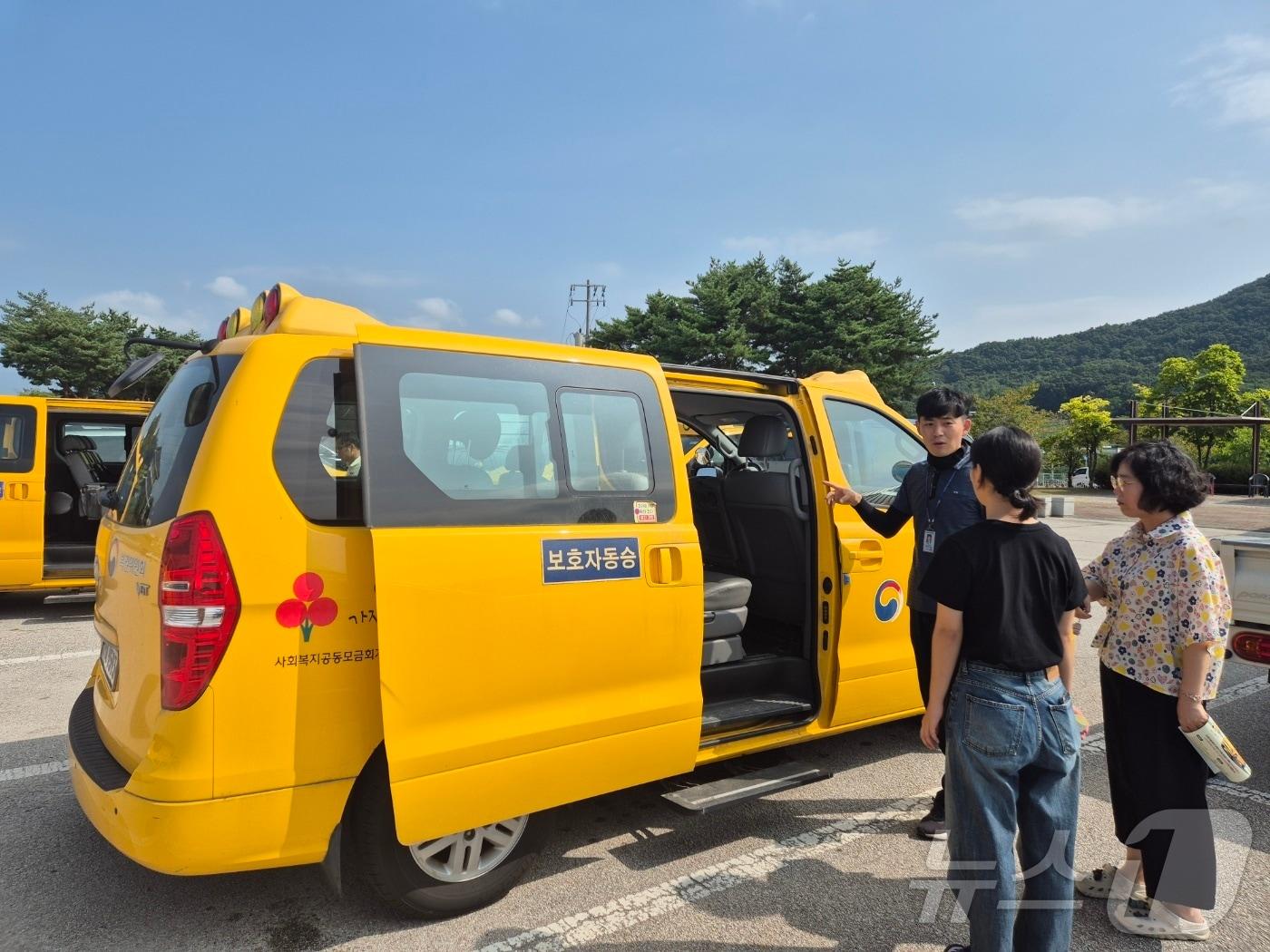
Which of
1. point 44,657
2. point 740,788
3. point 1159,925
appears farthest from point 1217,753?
point 44,657

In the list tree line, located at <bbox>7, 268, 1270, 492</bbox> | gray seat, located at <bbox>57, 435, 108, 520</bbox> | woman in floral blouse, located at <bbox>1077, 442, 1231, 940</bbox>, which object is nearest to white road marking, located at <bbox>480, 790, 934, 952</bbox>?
woman in floral blouse, located at <bbox>1077, 442, 1231, 940</bbox>

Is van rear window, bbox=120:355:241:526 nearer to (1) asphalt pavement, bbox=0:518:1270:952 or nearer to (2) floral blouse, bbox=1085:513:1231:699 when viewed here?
(1) asphalt pavement, bbox=0:518:1270:952

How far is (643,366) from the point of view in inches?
123

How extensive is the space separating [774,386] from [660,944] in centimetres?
235

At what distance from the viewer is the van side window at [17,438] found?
23.2 ft

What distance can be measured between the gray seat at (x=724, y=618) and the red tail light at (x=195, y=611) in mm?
2066

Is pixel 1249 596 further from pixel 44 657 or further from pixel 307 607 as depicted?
pixel 44 657

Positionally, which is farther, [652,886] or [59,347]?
[59,347]

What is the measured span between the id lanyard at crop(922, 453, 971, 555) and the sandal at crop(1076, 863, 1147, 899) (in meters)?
1.27

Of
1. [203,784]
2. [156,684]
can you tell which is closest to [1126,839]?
[203,784]

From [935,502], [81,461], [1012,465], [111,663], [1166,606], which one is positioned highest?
[81,461]

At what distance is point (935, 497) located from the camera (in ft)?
10.3

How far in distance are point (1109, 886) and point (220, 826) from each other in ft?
9.66

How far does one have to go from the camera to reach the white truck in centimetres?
389
